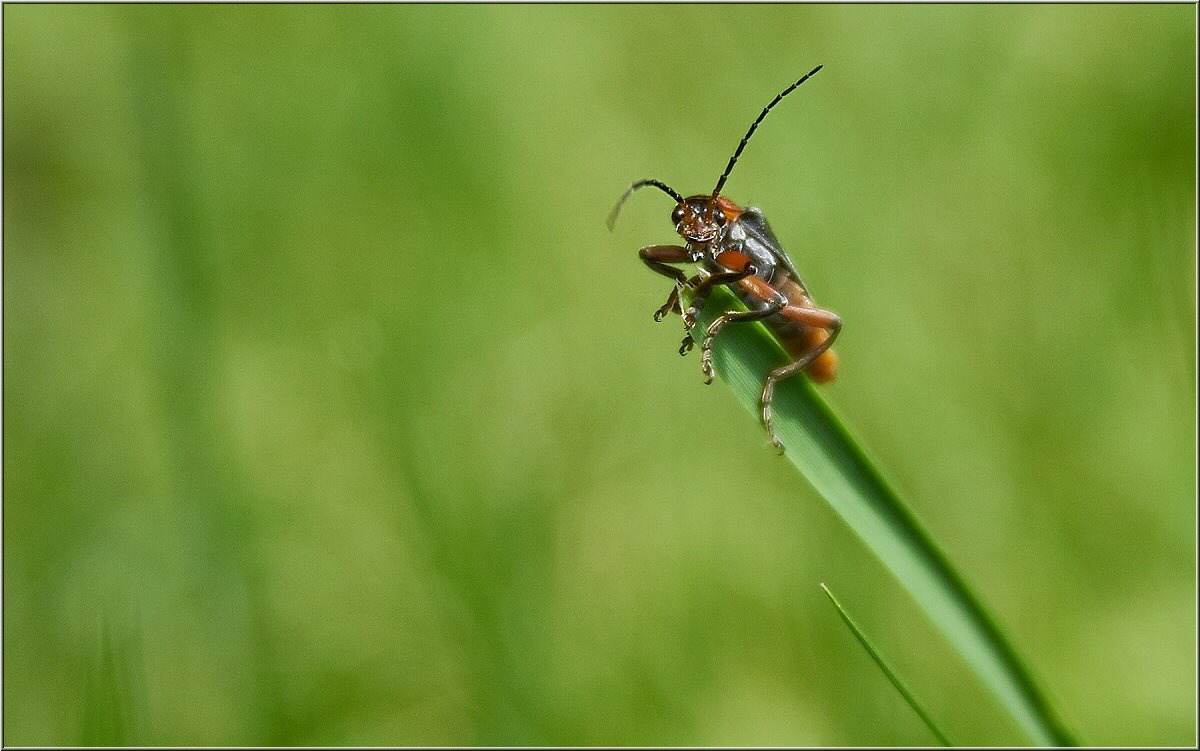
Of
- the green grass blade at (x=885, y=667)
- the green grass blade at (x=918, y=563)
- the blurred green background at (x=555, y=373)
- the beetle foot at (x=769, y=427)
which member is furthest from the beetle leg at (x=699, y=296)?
the blurred green background at (x=555, y=373)

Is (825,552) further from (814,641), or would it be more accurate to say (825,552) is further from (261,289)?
(261,289)

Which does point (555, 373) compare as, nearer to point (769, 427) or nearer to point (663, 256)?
point (663, 256)

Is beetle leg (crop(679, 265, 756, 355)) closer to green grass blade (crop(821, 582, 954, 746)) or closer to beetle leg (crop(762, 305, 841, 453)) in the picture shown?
beetle leg (crop(762, 305, 841, 453))

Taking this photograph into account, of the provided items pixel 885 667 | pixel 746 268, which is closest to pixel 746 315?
pixel 746 268

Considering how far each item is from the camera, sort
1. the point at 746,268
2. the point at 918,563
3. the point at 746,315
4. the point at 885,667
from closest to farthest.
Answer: the point at 885,667, the point at 918,563, the point at 746,315, the point at 746,268

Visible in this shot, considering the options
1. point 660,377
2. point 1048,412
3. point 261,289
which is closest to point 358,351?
point 261,289

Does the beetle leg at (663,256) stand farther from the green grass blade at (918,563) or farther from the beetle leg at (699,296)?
the green grass blade at (918,563)

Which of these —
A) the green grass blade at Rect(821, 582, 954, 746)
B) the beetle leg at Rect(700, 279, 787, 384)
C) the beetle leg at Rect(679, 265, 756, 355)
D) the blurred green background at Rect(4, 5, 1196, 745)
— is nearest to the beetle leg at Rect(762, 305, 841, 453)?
the beetle leg at Rect(700, 279, 787, 384)
